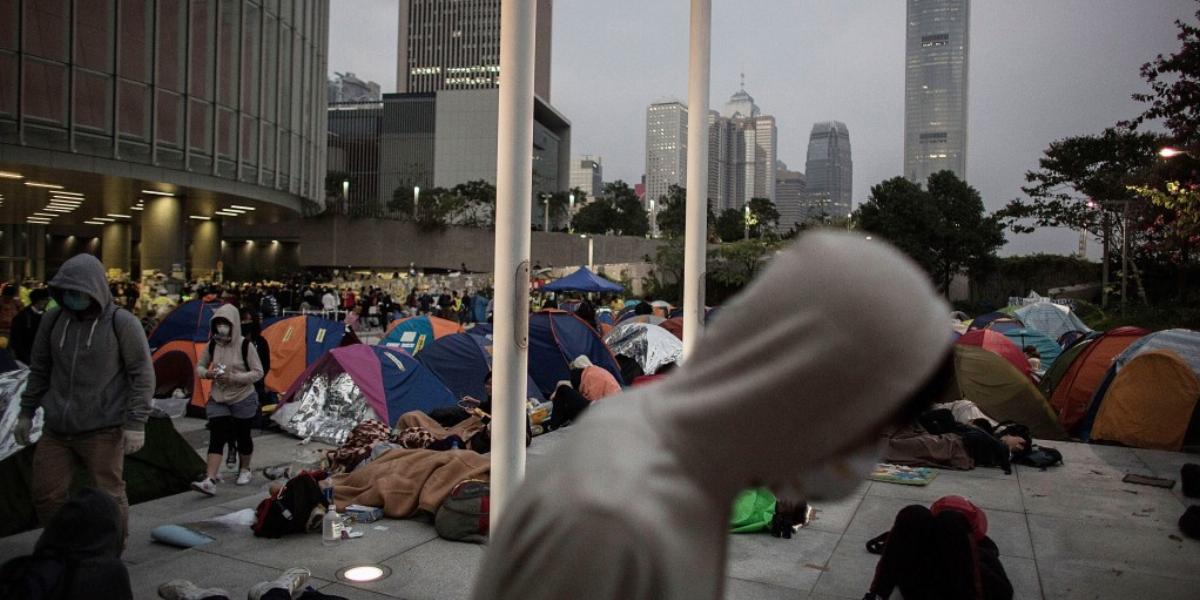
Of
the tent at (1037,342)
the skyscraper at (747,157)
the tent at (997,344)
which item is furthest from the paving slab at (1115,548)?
the skyscraper at (747,157)

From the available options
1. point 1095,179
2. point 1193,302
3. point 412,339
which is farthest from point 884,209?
point 412,339

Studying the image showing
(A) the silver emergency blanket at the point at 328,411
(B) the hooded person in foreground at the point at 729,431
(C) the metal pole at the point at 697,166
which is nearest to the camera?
(B) the hooded person in foreground at the point at 729,431

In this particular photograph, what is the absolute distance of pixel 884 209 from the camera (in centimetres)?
4656

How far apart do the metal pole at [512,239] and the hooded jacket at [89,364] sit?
6.83 ft

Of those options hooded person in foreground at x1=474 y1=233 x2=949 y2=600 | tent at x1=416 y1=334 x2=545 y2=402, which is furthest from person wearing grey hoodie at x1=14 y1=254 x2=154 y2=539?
tent at x1=416 y1=334 x2=545 y2=402

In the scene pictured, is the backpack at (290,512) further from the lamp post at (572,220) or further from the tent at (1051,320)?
the lamp post at (572,220)

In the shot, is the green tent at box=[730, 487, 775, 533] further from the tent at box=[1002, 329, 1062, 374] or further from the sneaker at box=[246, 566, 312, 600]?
the tent at box=[1002, 329, 1062, 374]

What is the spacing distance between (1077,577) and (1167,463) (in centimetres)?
473

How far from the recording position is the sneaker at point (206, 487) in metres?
6.84

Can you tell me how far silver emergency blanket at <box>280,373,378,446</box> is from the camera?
9516mm

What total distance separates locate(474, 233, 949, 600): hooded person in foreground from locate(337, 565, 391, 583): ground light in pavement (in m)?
4.39

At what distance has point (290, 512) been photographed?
18.9 ft

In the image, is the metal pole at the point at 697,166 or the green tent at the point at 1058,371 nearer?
the metal pole at the point at 697,166

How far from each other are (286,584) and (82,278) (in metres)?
2.01
